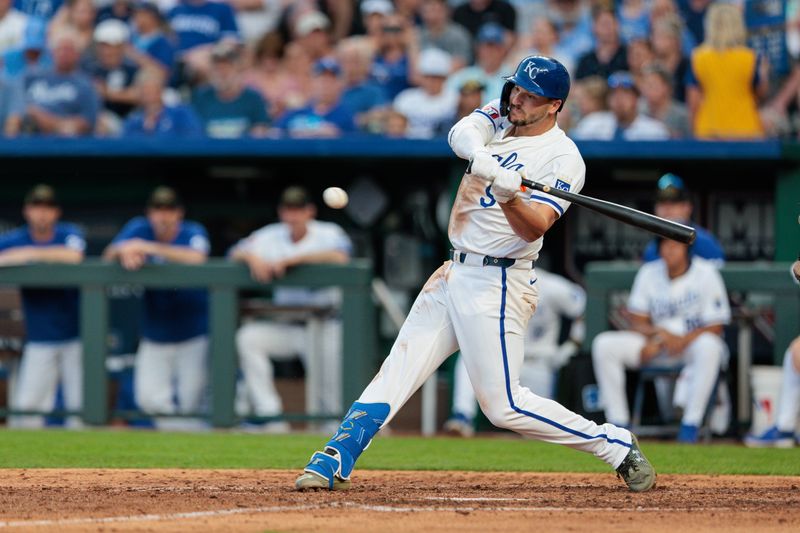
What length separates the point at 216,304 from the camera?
8867 millimetres

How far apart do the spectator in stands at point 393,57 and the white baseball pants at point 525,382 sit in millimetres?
2604

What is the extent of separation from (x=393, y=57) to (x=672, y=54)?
2240 millimetres

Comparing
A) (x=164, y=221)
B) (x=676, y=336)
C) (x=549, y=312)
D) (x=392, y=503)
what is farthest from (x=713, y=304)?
(x=392, y=503)

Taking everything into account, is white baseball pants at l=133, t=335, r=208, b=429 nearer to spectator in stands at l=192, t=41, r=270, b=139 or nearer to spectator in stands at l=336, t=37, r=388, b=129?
spectator in stands at l=192, t=41, r=270, b=139

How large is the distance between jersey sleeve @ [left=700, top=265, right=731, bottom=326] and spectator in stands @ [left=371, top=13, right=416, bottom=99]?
11.1 ft

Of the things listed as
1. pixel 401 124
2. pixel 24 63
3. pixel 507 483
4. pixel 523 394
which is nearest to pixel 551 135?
pixel 523 394

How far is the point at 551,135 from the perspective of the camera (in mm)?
5273

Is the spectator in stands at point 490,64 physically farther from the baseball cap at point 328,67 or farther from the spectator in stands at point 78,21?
the spectator in stands at point 78,21

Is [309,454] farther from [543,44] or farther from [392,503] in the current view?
[543,44]

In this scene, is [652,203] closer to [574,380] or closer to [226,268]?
[574,380]

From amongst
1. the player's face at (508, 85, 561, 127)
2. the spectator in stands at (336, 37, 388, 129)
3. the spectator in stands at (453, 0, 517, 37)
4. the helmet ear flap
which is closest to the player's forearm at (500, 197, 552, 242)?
the player's face at (508, 85, 561, 127)

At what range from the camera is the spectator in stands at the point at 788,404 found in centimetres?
792

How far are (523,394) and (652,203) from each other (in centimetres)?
530

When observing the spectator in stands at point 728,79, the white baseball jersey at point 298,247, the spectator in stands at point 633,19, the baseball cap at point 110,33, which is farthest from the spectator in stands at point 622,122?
the baseball cap at point 110,33
